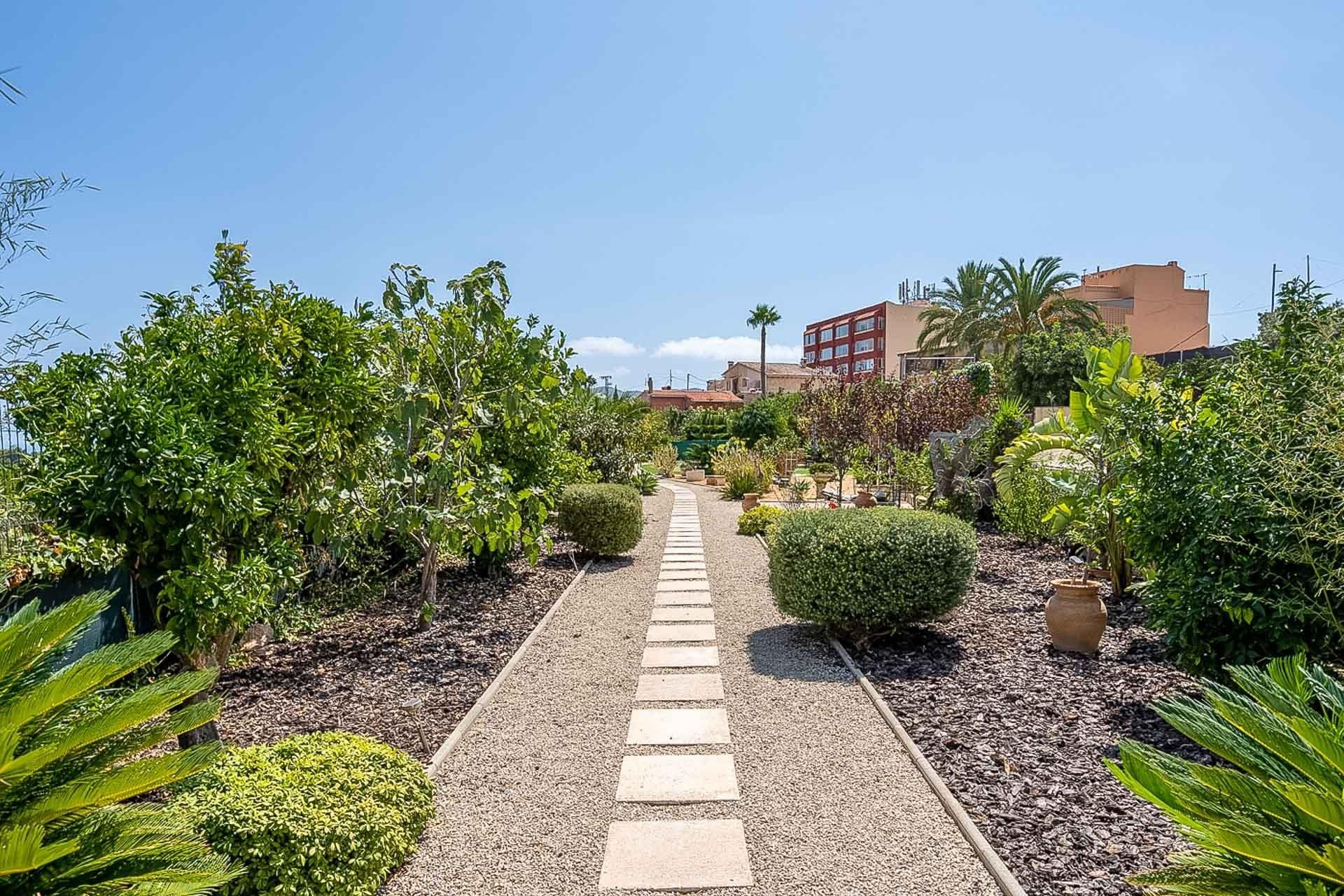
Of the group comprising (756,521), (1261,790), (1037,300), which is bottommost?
(756,521)

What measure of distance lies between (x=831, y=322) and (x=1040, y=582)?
78406mm

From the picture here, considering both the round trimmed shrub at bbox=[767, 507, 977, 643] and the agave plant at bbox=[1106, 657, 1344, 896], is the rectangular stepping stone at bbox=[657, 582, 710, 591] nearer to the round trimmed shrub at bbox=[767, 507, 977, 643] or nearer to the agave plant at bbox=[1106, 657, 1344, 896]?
the round trimmed shrub at bbox=[767, 507, 977, 643]

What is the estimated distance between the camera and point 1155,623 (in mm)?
4656

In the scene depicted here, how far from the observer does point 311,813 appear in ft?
9.57

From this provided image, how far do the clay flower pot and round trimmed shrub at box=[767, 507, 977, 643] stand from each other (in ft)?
2.51

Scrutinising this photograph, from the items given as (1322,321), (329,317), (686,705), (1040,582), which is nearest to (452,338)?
(329,317)

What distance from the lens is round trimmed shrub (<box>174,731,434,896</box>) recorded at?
2.78 meters

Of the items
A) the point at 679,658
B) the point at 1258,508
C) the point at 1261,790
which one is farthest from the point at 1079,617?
the point at 1261,790

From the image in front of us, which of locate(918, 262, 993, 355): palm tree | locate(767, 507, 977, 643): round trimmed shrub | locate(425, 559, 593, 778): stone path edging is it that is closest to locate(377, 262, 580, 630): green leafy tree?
locate(425, 559, 593, 778): stone path edging

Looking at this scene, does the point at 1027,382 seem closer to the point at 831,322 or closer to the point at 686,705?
the point at 686,705

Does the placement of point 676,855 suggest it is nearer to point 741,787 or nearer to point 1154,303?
point 741,787

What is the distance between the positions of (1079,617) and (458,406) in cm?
572

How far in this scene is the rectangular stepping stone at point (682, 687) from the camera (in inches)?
211

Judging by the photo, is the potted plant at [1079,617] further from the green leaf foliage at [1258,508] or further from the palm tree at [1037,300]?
the palm tree at [1037,300]
